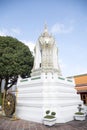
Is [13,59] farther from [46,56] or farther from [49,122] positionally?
[49,122]

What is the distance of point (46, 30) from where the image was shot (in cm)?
1547

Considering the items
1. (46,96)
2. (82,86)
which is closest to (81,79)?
(82,86)

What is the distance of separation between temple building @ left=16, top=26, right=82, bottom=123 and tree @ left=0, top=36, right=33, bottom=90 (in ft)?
14.5

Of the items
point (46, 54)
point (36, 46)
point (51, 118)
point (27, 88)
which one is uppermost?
point (36, 46)

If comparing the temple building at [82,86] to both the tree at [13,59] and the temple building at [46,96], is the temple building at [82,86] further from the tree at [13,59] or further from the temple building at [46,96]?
the tree at [13,59]

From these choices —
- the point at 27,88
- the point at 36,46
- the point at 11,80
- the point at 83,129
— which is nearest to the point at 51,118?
the point at 83,129

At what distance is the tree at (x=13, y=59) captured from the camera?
55.0 ft

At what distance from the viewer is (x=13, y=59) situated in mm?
16938

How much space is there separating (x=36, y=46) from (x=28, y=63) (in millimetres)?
4344

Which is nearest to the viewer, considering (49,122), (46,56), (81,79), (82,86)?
(49,122)

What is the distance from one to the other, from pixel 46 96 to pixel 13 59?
880cm

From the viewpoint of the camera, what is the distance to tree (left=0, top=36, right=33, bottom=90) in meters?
16.8

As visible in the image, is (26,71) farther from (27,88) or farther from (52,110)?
(52,110)

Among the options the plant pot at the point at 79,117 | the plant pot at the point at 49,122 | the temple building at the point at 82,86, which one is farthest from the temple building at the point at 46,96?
the temple building at the point at 82,86
